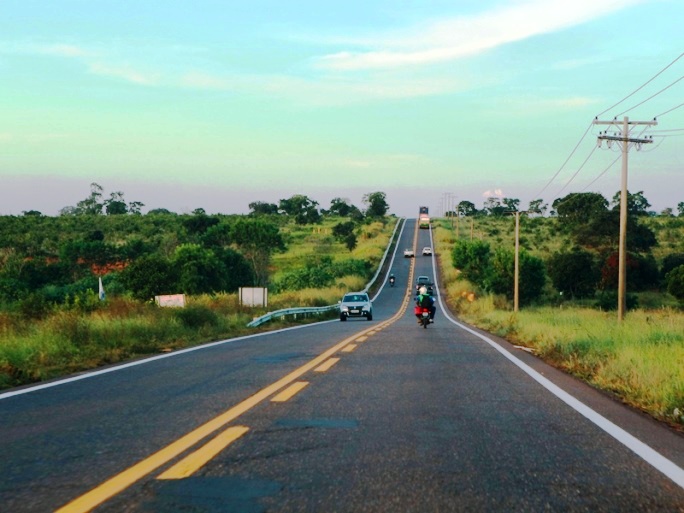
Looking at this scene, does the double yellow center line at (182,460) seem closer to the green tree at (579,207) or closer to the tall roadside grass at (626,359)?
the tall roadside grass at (626,359)

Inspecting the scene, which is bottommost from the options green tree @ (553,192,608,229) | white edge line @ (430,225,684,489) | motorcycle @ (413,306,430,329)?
motorcycle @ (413,306,430,329)

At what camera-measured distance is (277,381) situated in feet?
35.1

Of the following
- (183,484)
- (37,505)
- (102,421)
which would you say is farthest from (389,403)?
(37,505)

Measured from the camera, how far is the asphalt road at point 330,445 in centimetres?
492

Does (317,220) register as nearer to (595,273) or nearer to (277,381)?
(595,273)

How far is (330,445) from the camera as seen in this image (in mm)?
6484

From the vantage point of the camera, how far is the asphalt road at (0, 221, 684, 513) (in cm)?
492

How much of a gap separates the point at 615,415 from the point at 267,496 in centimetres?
489

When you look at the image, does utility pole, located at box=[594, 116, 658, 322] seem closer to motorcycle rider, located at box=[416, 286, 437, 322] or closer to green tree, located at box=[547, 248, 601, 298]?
motorcycle rider, located at box=[416, 286, 437, 322]

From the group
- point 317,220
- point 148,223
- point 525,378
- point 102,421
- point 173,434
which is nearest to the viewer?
point 173,434

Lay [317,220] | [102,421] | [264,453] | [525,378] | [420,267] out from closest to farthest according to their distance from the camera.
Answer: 1. [264,453]
2. [102,421]
3. [525,378]
4. [420,267]
5. [317,220]

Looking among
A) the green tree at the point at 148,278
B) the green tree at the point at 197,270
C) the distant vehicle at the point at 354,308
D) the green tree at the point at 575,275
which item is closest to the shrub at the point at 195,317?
the distant vehicle at the point at 354,308

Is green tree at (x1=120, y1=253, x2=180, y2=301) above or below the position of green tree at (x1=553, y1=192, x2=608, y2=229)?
below

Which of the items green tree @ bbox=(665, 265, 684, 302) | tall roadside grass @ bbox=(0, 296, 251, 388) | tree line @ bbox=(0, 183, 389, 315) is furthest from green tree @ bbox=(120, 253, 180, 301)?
green tree @ bbox=(665, 265, 684, 302)
